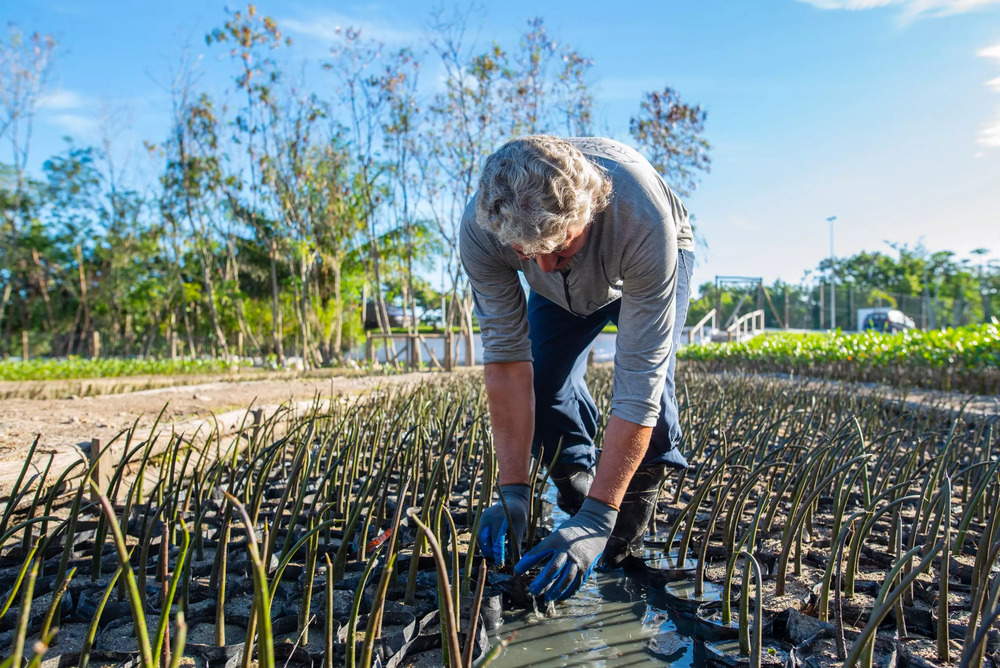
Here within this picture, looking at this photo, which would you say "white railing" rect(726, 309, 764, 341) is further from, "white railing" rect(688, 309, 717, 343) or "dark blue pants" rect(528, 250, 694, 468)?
"dark blue pants" rect(528, 250, 694, 468)

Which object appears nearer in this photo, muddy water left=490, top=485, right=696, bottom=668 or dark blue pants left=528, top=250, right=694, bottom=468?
muddy water left=490, top=485, right=696, bottom=668

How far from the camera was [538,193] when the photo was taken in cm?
133

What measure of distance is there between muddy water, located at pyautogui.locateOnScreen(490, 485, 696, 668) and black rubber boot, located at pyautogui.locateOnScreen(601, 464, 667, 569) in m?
0.16

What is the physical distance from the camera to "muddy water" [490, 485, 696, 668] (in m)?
1.34

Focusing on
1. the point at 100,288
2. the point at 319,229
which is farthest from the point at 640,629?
the point at 100,288

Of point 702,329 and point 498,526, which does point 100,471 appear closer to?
point 498,526

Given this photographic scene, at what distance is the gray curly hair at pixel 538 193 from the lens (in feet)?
4.37

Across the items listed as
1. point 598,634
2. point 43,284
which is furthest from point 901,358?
point 43,284

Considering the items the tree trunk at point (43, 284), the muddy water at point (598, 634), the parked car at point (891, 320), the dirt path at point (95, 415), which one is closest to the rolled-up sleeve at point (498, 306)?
the muddy water at point (598, 634)

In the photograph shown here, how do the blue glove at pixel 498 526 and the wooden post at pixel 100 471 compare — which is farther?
the wooden post at pixel 100 471

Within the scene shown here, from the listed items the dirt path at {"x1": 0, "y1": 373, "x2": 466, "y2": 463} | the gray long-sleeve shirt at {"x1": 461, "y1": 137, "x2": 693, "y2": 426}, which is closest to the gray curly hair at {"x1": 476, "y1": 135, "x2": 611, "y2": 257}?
the gray long-sleeve shirt at {"x1": 461, "y1": 137, "x2": 693, "y2": 426}

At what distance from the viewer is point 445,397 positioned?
388 cm

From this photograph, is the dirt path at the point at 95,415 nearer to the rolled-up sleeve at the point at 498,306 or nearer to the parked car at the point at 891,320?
the rolled-up sleeve at the point at 498,306

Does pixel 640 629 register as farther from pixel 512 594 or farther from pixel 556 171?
pixel 556 171
